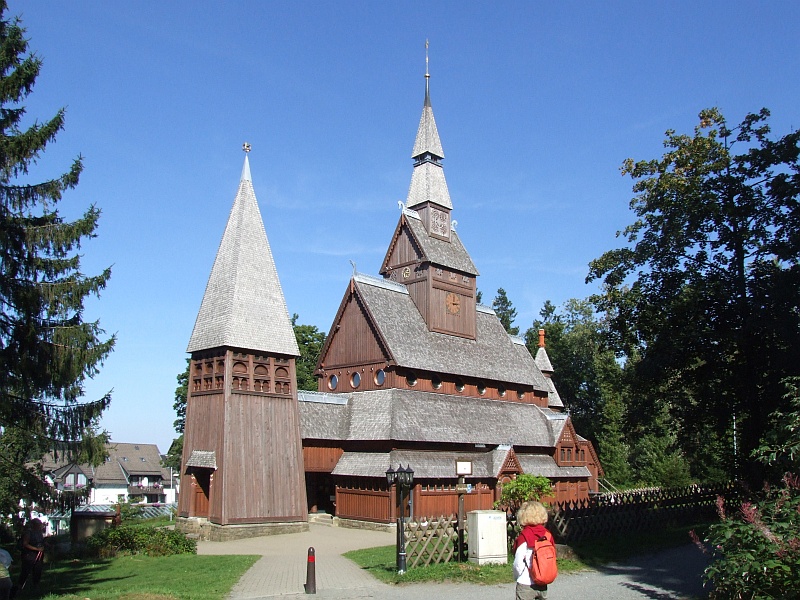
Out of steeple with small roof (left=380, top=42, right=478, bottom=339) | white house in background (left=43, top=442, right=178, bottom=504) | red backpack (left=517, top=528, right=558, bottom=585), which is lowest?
white house in background (left=43, top=442, right=178, bottom=504)

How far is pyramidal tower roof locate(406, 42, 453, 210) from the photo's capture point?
40781 mm

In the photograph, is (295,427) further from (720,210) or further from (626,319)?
(720,210)

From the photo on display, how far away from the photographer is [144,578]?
59.9ft

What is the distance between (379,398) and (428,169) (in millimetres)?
14330

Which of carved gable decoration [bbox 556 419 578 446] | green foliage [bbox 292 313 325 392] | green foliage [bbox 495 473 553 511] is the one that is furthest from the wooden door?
green foliage [bbox 292 313 325 392]

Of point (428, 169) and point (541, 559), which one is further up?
point (428, 169)

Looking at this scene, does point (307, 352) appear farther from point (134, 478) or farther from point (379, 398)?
point (134, 478)

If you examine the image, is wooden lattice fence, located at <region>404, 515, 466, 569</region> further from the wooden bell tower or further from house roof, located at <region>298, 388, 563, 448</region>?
house roof, located at <region>298, 388, 563, 448</region>

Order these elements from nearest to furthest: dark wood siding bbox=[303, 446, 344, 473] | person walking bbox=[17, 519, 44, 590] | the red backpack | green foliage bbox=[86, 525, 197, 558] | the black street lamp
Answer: the red backpack < person walking bbox=[17, 519, 44, 590] < the black street lamp < green foliage bbox=[86, 525, 197, 558] < dark wood siding bbox=[303, 446, 344, 473]

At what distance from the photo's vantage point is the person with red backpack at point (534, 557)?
891 centimetres

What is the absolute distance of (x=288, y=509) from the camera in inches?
1164

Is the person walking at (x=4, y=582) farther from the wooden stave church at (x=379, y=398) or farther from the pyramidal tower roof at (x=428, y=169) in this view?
the pyramidal tower roof at (x=428, y=169)

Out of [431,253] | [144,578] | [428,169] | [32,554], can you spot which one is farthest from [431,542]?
[428,169]

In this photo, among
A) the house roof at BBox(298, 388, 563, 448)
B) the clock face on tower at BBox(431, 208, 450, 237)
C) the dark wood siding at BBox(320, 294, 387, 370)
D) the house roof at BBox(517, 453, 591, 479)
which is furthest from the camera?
the clock face on tower at BBox(431, 208, 450, 237)
